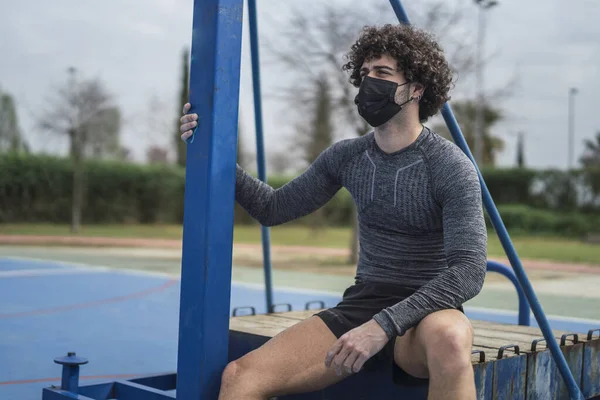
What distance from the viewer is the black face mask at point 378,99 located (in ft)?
8.33

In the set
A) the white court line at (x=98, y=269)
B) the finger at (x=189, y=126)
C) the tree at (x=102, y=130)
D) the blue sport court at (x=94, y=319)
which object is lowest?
the blue sport court at (x=94, y=319)

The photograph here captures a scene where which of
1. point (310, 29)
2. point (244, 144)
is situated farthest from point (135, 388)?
point (244, 144)

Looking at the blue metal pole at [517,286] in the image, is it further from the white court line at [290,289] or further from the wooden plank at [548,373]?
the white court line at [290,289]

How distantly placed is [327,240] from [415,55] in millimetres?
A: 19901

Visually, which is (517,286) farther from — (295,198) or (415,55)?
(415,55)

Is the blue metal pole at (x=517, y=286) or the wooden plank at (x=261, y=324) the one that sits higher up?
the blue metal pole at (x=517, y=286)

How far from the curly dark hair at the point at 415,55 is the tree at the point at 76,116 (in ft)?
63.5

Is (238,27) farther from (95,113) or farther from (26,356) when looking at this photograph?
(95,113)

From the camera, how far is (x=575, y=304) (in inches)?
328

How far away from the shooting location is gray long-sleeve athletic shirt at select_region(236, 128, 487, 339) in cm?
227

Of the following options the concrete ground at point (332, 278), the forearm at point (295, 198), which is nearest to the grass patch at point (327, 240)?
the concrete ground at point (332, 278)

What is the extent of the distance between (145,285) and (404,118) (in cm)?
723

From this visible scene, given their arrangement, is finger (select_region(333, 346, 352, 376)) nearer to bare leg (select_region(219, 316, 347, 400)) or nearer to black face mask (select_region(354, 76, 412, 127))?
bare leg (select_region(219, 316, 347, 400))

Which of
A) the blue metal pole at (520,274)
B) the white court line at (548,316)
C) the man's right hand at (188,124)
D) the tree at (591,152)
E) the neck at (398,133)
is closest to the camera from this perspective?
the man's right hand at (188,124)
